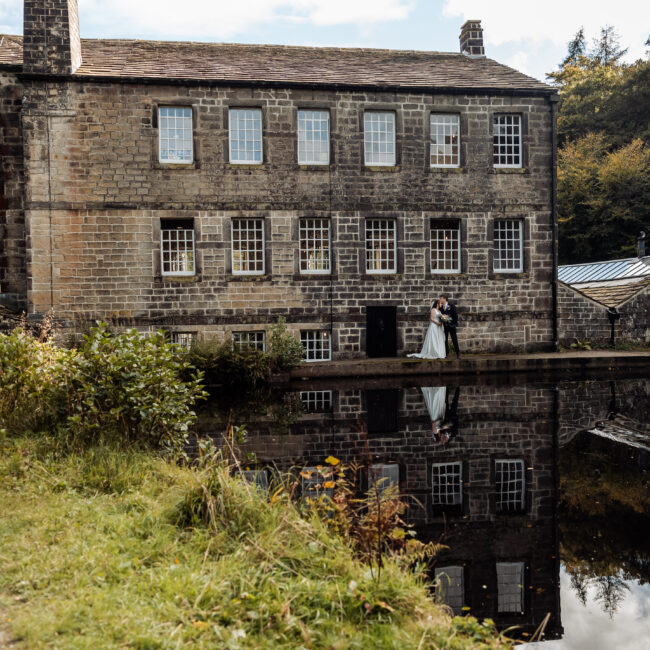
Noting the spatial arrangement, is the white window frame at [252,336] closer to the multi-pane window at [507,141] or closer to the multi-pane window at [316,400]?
the multi-pane window at [316,400]

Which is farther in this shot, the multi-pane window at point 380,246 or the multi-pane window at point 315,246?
the multi-pane window at point 380,246

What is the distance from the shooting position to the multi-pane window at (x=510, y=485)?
6.48 metres

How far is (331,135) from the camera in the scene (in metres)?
19.7

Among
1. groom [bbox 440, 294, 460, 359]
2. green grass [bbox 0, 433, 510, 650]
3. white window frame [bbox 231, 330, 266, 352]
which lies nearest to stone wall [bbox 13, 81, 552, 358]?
white window frame [bbox 231, 330, 266, 352]

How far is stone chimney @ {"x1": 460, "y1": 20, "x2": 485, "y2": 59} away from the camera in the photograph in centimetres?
A: 2353

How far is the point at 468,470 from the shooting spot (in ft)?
25.2

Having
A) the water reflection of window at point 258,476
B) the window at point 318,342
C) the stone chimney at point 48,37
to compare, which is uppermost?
the stone chimney at point 48,37

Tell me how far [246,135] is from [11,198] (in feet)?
23.5

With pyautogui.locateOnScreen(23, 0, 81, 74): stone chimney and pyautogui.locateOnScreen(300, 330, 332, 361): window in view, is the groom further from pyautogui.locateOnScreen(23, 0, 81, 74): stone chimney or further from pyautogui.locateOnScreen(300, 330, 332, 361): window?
pyautogui.locateOnScreen(23, 0, 81, 74): stone chimney

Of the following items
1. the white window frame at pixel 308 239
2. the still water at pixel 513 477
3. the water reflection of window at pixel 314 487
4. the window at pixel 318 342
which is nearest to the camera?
the still water at pixel 513 477

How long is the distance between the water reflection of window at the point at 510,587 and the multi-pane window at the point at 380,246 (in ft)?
50.3

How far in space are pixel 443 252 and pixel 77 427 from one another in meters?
15.4

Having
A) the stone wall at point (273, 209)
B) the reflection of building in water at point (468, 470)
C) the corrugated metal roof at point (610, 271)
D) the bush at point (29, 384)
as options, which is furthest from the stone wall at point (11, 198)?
the corrugated metal roof at point (610, 271)

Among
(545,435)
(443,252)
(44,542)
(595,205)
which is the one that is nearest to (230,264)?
(443,252)
